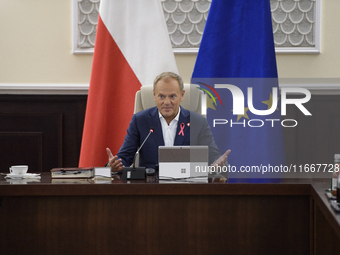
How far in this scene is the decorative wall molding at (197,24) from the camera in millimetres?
2701

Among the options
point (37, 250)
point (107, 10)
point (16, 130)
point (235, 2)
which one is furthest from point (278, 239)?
point (16, 130)

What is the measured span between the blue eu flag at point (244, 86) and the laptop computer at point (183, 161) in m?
0.12

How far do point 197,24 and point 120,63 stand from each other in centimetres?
78

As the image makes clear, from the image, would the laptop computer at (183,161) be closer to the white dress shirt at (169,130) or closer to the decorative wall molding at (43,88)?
the white dress shirt at (169,130)

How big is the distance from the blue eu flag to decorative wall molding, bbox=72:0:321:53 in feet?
2.09

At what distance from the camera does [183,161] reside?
4.55 feet

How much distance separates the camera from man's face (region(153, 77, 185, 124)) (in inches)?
75.1

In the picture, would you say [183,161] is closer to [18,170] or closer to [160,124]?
[160,124]

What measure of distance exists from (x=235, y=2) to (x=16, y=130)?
208 cm

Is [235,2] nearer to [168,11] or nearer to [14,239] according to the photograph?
[168,11]

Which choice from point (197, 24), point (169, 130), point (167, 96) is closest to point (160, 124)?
point (169, 130)

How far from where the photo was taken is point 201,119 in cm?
155

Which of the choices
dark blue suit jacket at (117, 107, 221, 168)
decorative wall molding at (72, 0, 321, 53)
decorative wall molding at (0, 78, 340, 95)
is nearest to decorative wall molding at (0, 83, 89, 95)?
decorative wall molding at (0, 78, 340, 95)

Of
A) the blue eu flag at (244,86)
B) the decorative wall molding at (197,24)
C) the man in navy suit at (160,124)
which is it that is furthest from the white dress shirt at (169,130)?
the decorative wall molding at (197,24)
